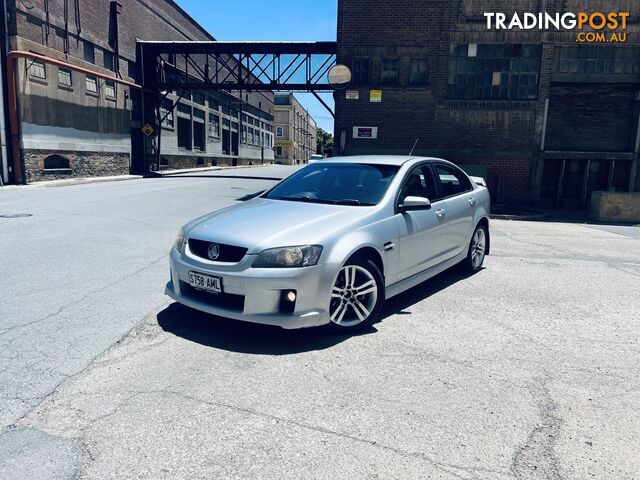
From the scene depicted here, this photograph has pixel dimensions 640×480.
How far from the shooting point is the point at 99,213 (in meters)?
11.3

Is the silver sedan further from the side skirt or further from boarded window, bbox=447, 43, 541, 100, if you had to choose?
boarded window, bbox=447, 43, 541, 100

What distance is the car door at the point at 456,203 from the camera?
5.93 meters

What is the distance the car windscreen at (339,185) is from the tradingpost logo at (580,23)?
48.2 ft

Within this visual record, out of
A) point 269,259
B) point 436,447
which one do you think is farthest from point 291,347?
point 436,447

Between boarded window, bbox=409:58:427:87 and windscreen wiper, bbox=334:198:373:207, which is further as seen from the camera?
boarded window, bbox=409:58:427:87

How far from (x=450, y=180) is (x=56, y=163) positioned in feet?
72.4

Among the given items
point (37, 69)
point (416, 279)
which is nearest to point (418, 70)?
point (416, 279)

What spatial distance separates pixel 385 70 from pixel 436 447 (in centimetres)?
1719

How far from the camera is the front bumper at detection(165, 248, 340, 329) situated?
3875 millimetres

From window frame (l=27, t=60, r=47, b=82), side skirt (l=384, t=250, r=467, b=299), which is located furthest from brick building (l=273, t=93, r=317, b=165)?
side skirt (l=384, t=250, r=467, b=299)

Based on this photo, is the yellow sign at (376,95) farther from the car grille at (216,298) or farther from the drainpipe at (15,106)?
the car grille at (216,298)

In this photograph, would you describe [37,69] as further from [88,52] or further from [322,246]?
[322,246]

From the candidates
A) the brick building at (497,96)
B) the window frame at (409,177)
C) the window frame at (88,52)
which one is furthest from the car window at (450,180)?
the window frame at (88,52)

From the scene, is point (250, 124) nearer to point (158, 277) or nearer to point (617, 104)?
point (617, 104)
